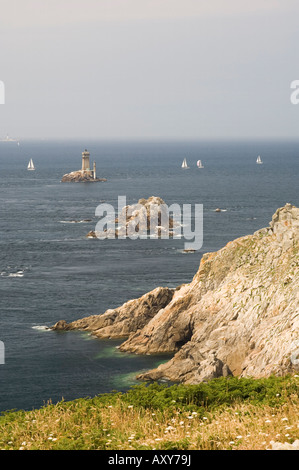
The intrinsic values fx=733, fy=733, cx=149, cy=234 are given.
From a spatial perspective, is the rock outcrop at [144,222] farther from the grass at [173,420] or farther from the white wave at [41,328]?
the grass at [173,420]

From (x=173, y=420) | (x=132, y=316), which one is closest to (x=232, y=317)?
(x=132, y=316)

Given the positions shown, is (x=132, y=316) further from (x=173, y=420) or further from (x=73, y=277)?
(x=173, y=420)

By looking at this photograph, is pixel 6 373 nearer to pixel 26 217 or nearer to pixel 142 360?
pixel 142 360

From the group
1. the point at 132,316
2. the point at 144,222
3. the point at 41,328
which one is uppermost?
the point at 144,222

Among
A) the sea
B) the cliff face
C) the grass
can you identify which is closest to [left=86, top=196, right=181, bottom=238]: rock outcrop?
the sea

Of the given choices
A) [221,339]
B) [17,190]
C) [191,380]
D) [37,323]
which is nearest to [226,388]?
[191,380]

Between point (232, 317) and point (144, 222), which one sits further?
point (144, 222)

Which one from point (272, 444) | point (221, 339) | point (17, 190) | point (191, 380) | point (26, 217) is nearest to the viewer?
point (272, 444)
